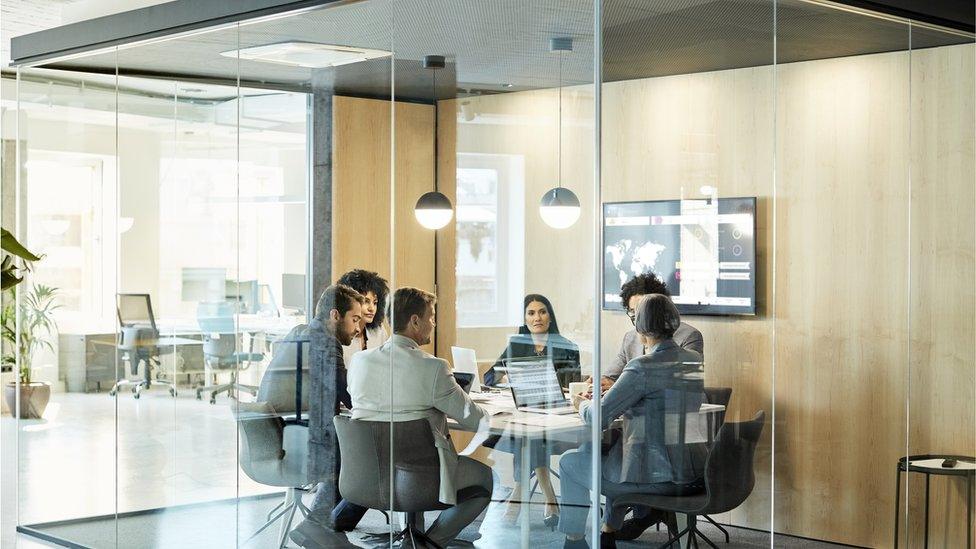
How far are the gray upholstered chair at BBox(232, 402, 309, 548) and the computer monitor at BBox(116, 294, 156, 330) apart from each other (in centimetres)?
93

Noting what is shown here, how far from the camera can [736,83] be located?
455 centimetres

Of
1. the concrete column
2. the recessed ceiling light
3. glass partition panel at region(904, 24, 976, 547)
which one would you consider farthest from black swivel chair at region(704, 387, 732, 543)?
the recessed ceiling light

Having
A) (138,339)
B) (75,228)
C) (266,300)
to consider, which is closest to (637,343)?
(266,300)

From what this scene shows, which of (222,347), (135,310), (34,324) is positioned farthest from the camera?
(34,324)

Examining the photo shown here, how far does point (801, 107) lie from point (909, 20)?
3.03ft

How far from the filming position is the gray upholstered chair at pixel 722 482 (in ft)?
14.8

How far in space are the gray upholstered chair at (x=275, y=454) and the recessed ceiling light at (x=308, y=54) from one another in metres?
1.69

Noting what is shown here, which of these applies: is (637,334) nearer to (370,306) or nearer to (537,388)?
(537,388)

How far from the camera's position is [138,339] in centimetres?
598

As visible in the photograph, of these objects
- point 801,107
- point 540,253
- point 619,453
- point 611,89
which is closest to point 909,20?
point 801,107

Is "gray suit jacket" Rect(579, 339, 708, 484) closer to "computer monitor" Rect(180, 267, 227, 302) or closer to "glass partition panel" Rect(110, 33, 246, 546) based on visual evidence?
"glass partition panel" Rect(110, 33, 246, 546)

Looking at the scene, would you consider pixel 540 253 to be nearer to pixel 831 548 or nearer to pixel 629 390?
pixel 629 390

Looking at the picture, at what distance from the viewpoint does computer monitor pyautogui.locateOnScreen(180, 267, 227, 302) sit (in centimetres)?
542

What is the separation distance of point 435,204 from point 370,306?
0.57 metres
